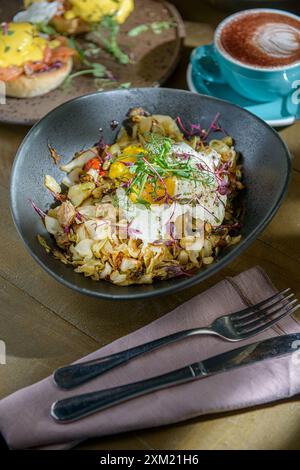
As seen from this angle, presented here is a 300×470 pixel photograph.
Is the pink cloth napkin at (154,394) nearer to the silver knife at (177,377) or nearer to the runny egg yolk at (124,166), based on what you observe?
the silver knife at (177,377)

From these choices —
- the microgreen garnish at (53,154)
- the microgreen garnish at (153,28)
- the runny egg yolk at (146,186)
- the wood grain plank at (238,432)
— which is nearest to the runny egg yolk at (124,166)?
the runny egg yolk at (146,186)

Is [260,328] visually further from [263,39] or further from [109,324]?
[263,39]

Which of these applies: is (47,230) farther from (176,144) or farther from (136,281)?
(176,144)

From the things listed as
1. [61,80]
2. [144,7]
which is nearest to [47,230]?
[61,80]

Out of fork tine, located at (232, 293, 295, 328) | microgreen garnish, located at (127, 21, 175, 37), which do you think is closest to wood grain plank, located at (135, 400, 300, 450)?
fork tine, located at (232, 293, 295, 328)

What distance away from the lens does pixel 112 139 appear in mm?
2084

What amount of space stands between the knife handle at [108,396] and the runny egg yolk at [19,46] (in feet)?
4.53

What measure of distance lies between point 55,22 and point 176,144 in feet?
3.35

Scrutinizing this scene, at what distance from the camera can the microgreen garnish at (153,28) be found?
104 inches

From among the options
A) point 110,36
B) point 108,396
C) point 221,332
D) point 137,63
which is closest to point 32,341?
point 108,396

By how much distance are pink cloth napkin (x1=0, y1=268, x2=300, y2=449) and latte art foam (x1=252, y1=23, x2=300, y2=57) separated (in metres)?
1.05

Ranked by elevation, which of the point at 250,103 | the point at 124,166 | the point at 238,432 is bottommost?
the point at 238,432

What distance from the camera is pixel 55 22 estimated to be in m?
2.63

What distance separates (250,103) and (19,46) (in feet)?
2.83
